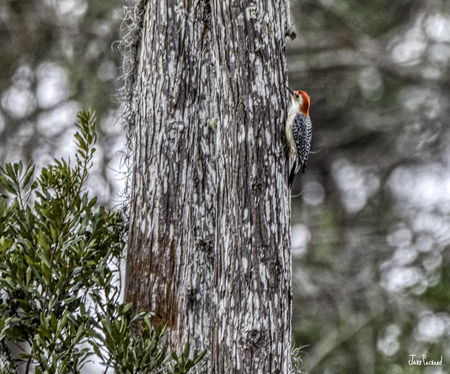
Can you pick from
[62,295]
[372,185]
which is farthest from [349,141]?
[62,295]

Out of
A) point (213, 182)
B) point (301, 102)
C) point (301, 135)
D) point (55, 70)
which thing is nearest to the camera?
point (213, 182)

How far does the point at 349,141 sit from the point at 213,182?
20.1 feet

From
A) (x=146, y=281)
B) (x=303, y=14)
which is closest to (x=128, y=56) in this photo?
(x=146, y=281)

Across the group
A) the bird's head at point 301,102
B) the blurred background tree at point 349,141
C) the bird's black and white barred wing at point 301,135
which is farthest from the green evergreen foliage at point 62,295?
the blurred background tree at point 349,141

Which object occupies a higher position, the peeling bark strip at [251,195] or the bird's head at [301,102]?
the bird's head at [301,102]

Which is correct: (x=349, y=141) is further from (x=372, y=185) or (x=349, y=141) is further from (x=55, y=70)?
(x=55, y=70)

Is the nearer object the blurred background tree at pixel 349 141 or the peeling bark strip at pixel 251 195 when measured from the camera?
the peeling bark strip at pixel 251 195

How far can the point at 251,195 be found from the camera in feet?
7.56

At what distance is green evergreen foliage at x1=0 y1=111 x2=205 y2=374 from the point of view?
2.15m

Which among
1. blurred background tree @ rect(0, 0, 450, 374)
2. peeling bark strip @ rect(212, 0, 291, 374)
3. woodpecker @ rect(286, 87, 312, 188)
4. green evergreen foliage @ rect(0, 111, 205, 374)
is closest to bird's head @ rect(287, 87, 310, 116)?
woodpecker @ rect(286, 87, 312, 188)

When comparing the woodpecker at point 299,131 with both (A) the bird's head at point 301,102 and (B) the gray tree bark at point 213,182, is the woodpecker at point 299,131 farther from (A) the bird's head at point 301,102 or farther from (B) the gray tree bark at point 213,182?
(B) the gray tree bark at point 213,182

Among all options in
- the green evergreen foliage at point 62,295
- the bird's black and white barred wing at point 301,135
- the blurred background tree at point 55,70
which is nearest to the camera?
the green evergreen foliage at point 62,295

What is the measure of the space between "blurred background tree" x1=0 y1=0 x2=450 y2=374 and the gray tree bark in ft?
13.7

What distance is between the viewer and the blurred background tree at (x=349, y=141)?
7289mm
